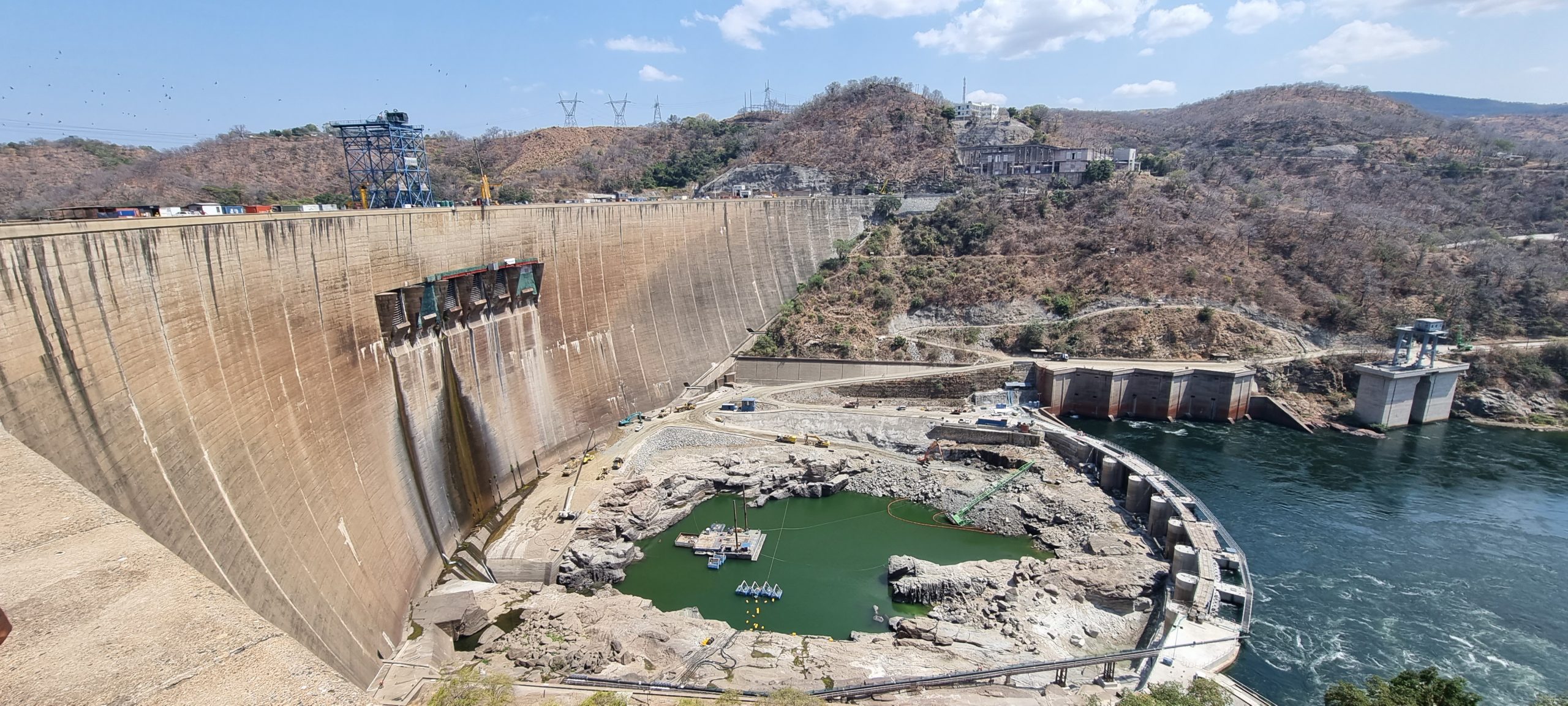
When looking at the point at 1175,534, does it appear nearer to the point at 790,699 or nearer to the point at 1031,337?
the point at 790,699

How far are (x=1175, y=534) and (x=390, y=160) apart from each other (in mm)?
42771

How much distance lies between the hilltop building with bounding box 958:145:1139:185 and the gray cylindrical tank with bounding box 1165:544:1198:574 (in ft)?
183

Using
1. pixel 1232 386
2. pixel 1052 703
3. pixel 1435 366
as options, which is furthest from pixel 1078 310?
pixel 1052 703

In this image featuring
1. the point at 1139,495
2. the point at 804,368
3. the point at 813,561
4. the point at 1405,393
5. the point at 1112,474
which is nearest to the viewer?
the point at 813,561

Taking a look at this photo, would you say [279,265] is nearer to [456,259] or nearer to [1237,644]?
[456,259]

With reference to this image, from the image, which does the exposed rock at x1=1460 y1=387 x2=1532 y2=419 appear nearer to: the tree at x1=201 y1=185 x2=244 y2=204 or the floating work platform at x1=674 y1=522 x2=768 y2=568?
the floating work platform at x1=674 y1=522 x2=768 y2=568

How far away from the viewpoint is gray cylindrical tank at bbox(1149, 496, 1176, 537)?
31.9m

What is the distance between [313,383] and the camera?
948 inches

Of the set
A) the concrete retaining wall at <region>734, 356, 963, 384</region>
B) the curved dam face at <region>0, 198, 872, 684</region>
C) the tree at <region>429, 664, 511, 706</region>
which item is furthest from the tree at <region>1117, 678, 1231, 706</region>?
the concrete retaining wall at <region>734, 356, 963, 384</region>

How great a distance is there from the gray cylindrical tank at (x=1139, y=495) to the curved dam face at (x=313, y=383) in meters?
27.0

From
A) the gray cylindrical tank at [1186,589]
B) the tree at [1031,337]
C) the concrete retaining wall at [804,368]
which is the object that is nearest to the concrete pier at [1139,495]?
the gray cylindrical tank at [1186,589]

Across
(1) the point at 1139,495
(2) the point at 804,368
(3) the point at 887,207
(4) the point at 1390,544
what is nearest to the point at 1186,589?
(1) the point at 1139,495

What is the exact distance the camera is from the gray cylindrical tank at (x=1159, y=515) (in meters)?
31.9

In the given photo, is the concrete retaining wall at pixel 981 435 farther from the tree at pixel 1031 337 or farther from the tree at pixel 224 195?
the tree at pixel 224 195
